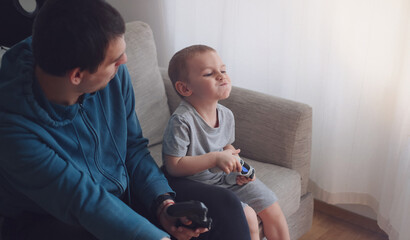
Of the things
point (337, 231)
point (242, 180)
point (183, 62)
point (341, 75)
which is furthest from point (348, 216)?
point (183, 62)

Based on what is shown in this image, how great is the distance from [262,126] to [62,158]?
0.80m

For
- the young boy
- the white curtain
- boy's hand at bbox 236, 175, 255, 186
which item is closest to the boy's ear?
the young boy

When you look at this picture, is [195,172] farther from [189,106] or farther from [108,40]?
[108,40]

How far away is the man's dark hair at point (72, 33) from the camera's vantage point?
923 millimetres

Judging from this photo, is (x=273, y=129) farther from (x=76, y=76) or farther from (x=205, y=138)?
(x=76, y=76)

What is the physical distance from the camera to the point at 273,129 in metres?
1.63

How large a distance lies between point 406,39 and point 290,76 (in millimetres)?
512

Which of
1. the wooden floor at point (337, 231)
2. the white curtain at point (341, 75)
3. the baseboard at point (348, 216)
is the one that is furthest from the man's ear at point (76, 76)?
the baseboard at point (348, 216)

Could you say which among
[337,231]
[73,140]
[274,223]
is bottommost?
[337,231]

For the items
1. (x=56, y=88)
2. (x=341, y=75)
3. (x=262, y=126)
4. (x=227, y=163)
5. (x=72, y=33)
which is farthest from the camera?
(x=341, y=75)

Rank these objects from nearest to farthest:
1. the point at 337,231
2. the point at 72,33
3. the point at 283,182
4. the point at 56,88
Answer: the point at 72,33
the point at 56,88
the point at 283,182
the point at 337,231

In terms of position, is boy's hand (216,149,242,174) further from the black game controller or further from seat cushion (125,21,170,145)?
seat cushion (125,21,170,145)

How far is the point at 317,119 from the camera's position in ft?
6.43

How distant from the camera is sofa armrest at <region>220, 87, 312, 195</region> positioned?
5.23ft
